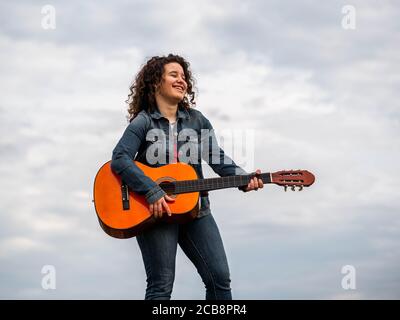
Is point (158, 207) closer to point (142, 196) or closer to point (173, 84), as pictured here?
point (142, 196)

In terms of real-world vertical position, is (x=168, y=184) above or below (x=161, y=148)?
below

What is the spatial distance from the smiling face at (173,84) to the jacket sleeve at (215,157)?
0.37 meters

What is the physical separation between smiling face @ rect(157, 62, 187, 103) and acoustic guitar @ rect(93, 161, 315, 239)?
60 cm

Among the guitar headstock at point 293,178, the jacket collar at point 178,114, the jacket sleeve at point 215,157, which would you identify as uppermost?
the jacket collar at point 178,114

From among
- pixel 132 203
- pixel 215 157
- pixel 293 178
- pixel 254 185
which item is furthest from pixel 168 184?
pixel 293 178

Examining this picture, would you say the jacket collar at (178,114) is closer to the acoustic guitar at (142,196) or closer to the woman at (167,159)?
the woman at (167,159)

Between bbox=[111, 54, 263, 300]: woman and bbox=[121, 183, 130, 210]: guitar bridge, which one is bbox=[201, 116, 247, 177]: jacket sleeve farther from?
bbox=[121, 183, 130, 210]: guitar bridge

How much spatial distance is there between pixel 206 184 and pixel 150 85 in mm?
1048

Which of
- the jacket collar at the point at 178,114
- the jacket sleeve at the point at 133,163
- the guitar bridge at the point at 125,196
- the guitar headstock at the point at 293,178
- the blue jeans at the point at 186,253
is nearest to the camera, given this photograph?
the blue jeans at the point at 186,253

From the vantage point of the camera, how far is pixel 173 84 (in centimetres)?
566

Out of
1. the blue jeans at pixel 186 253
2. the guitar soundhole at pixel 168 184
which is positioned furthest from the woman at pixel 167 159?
the guitar soundhole at pixel 168 184

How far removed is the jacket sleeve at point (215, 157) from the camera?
5.79 m

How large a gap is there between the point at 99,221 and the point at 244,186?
129cm

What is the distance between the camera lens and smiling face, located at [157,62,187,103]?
18.5 feet
